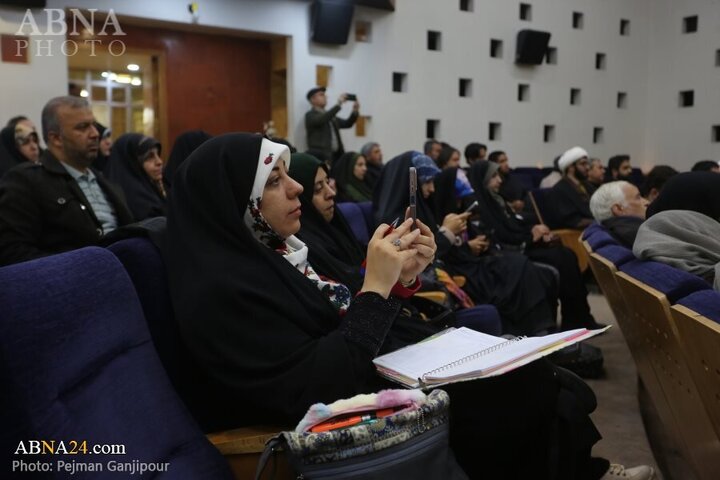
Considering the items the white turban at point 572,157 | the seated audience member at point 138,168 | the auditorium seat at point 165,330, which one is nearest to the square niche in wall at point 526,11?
the white turban at point 572,157

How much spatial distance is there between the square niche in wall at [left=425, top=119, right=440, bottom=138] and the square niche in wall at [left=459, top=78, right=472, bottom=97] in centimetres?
78

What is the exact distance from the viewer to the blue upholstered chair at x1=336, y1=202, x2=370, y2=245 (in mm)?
3896

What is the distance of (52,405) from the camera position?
1.20 m

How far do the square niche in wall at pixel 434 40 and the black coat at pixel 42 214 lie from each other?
7904mm

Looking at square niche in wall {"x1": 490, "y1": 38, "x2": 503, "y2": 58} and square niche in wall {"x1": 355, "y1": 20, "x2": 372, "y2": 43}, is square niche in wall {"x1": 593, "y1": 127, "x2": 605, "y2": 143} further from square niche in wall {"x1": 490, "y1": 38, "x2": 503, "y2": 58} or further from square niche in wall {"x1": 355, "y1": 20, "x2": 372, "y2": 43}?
square niche in wall {"x1": 355, "y1": 20, "x2": 372, "y2": 43}

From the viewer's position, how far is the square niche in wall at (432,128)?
10219 mm

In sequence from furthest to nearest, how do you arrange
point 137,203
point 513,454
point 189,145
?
point 189,145
point 137,203
point 513,454

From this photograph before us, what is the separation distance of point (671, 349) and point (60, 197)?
2.60 meters

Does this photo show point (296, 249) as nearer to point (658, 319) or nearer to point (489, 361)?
point (489, 361)

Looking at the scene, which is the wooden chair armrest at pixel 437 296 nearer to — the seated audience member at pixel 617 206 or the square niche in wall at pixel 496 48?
the seated audience member at pixel 617 206

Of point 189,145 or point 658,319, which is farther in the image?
point 189,145

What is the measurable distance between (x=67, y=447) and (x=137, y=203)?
3.31m

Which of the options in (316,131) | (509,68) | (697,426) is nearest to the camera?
(697,426)

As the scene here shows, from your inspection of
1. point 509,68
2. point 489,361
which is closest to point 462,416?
point 489,361
